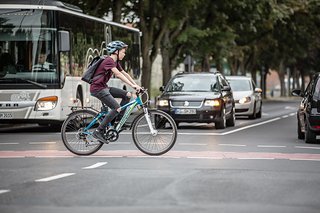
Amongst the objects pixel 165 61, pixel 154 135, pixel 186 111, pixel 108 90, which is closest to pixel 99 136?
pixel 108 90

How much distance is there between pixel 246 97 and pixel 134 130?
18.0 m

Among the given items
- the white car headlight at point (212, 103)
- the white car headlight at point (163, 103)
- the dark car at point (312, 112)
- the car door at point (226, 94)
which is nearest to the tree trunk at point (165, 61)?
the car door at point (226, 94)

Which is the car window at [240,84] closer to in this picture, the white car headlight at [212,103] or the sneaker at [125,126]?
the white car headlight at [212,103]

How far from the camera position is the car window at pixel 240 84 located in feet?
109

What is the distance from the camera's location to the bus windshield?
22203 millimetres

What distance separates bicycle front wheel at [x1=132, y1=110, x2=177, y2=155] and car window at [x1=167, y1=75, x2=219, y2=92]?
9862 millimetres

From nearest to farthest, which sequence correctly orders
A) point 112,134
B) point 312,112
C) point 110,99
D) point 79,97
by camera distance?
point 110,99
point 112,134
point 312,112
point 79,97

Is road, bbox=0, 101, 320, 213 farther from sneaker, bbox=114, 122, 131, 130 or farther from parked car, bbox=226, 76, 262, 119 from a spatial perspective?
parked car, bbox=226, 76, 262, 119

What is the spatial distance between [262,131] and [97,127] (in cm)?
989

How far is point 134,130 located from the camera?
14828 millimetres

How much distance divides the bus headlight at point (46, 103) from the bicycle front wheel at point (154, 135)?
7.74m

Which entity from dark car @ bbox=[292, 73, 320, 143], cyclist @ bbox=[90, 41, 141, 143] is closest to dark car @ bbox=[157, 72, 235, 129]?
dark car @ bbox=[292, 73, 320, 143]

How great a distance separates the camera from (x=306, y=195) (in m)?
9.76

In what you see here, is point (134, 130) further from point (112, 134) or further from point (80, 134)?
point (80, 134)
